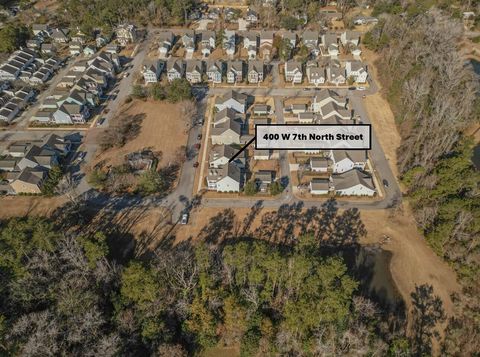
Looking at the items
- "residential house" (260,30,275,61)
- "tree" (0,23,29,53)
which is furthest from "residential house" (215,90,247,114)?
"tree" (0,23,29,53)

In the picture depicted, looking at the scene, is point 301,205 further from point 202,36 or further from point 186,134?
point 202,36

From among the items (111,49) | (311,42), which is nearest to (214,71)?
(311,42)

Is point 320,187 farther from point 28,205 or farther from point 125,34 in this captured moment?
point 125,34

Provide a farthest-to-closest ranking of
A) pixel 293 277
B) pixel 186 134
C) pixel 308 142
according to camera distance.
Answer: pixel 186 134, pixel 308 142, pixel 293 277

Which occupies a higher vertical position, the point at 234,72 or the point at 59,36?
the point at 59,36

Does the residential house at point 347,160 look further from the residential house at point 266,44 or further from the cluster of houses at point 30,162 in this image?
the cluster of houses at point 30,162

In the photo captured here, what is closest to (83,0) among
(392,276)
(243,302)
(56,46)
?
(56,46)

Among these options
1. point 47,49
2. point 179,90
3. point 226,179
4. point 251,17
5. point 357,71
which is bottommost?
point 226,179
